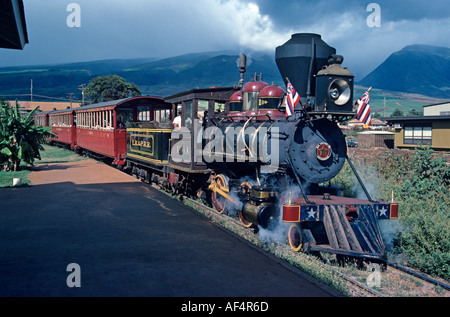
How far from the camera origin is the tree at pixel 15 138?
17422mm

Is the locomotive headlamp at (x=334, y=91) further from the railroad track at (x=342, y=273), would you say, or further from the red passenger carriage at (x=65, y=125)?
the red passenger carriage at (x=65, y=125)

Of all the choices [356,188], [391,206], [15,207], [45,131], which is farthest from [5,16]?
[45,131]

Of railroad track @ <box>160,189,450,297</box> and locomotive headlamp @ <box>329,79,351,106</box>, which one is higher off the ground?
locomotive headlamp @ <box>329,79,351,106</box>

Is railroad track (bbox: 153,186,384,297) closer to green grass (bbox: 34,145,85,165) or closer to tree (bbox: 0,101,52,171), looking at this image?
tree (bbox: 0,101,52,171)

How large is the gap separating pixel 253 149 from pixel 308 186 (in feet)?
4.76

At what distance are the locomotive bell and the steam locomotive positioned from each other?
20mm

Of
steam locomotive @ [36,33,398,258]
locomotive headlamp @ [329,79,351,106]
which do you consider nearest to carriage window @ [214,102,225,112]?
steam locomotive @ [36,33,398,258]

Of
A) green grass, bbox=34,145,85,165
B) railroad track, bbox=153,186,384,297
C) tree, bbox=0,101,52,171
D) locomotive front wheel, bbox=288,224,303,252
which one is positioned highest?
tree, bbox=0,101,52,171

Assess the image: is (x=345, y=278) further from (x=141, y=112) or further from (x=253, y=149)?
(x=141, y=112)

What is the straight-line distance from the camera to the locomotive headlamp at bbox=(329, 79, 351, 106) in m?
7.72

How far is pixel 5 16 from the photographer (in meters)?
6.68

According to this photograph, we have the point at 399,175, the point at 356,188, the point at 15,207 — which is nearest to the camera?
the point at 15,207

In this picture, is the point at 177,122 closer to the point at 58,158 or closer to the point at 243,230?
the point at 243,230

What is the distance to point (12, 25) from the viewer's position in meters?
7.16
